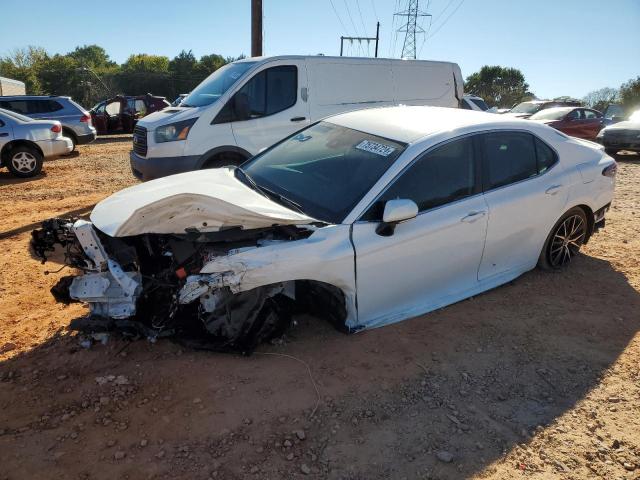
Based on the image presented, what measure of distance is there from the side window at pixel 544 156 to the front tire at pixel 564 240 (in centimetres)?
52

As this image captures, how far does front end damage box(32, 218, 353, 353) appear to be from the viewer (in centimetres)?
298

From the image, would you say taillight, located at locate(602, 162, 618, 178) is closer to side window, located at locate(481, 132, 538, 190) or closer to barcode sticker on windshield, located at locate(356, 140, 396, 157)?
side window, located at locate(481, 132, 538, 190)

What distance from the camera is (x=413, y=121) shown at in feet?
12.9

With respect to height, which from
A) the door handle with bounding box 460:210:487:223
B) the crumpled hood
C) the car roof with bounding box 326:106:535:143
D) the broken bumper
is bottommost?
the broken bumper

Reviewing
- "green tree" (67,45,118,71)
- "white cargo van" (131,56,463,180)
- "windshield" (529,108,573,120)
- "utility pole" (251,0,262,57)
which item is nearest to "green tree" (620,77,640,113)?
"windshield" (529,108,573,120)

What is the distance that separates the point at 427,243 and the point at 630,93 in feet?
146

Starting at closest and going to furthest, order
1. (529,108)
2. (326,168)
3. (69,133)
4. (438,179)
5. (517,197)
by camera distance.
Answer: (438,179), (326,168), (517,197), (69,133), (529,108)

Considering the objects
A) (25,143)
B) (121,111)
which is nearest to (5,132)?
(25,143)

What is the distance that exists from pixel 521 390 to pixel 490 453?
66 cm

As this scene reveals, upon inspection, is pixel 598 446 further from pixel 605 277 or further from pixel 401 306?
pixel 605 277

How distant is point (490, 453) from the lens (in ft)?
8.24

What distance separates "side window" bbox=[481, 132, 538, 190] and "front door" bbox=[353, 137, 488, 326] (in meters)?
0.16

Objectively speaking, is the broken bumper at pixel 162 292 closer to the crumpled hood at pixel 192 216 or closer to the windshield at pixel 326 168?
the crumpled hood at pixel 192 216

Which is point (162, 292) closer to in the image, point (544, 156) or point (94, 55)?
point (544, 156)
